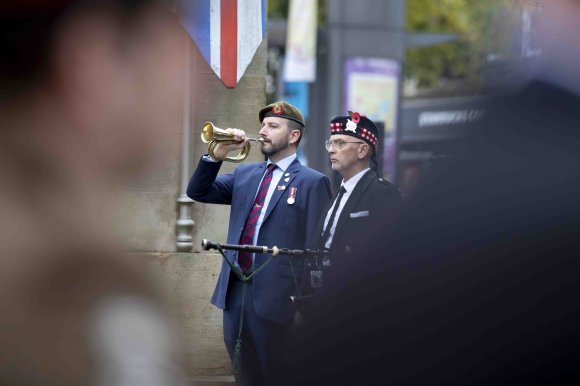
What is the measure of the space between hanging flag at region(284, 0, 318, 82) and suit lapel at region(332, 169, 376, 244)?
15.3 metres

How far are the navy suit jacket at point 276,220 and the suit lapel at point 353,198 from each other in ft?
1.28

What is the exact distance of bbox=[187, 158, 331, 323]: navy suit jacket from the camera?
6059 millimetres

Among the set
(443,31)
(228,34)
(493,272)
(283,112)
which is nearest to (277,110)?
(283,112)

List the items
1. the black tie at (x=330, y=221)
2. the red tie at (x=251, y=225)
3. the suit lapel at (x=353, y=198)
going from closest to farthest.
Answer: the suit lapel at (x=353, y=198), the black tie at (x=330, y=221), the red tie at (x=251, y=225)

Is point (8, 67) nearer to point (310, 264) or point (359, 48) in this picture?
point (310, 264)

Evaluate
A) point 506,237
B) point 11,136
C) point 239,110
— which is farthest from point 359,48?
point 506,237

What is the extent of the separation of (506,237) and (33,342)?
3.70 m

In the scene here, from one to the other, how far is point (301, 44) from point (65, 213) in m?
15.0

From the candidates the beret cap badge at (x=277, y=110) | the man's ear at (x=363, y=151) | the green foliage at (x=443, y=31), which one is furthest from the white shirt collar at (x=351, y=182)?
the green foliage at (x=443, y=31)

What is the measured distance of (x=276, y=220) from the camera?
243 inches

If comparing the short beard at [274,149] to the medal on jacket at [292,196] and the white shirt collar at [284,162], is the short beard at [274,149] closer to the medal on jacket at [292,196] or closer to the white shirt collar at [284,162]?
the white shirt collar at [284,162]

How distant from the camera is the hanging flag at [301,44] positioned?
2102 cm

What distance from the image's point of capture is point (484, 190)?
2938 millimetres

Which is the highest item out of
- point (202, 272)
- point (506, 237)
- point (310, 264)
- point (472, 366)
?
point (506, 237)
